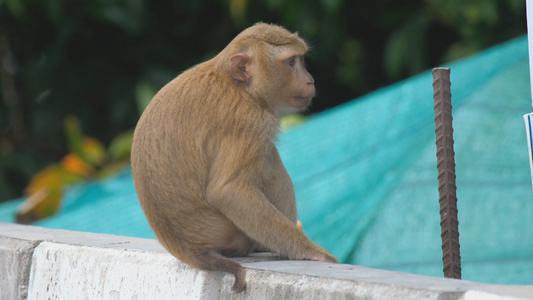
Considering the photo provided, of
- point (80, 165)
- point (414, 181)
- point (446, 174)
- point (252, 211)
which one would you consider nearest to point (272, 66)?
point (252, 211)

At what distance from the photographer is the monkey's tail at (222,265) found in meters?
2.99

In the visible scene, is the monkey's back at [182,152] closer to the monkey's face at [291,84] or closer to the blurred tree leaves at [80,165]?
the monkey's face at [291,84]

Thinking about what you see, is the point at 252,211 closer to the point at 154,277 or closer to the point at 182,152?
the point at 182,152

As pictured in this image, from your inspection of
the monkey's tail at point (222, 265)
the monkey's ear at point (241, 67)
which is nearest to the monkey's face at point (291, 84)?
the monkey's ear at point (241, 67)

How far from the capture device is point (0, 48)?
11500 millimetres

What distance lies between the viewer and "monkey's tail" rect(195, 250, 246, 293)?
2.99m

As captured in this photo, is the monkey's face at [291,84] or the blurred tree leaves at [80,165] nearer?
the monkey's face at [291,84]

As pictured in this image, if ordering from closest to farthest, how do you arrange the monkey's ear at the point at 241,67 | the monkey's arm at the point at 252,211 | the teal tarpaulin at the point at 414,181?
1. the monkey's arm at the point at 252,211
2. the monkey's ear at the point at 241,67
3. the teal tarpaulin at the point at 414,181

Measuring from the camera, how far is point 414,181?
16.0 feet

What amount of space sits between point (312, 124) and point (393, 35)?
4221 millimetres

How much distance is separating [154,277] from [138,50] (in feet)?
26.8

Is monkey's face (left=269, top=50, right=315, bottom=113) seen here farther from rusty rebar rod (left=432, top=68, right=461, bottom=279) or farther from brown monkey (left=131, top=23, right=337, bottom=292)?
rusty rebar rod (left=432, top=68, right=461, bottom=279)

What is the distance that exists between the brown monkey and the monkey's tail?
3cm

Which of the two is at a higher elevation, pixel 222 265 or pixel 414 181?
pixel 414 181
